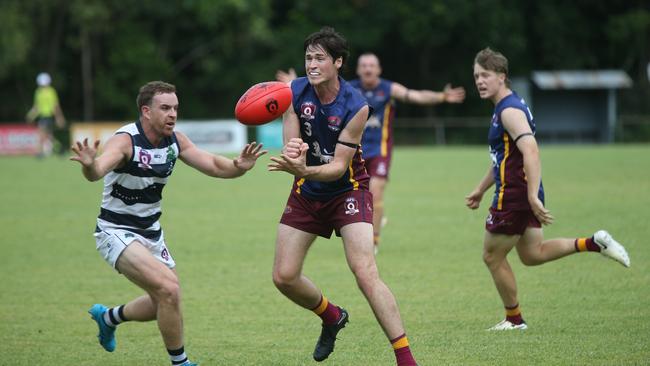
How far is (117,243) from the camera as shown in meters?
6.26

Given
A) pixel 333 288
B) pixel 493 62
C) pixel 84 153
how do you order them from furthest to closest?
pixel 333 288
pixel 493 62
pixel 84 153

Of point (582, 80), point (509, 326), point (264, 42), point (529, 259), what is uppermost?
point (264, 42)

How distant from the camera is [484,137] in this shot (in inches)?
1569

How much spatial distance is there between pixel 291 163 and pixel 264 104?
0.62 metres

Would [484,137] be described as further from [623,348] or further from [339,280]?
[623,348]

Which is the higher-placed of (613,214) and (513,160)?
(513,160)

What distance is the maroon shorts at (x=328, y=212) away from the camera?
6480mm

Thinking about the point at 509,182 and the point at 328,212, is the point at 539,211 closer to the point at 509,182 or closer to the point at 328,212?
the point at 509,182

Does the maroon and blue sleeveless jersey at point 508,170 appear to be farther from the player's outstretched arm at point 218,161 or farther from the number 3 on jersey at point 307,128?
the player's outstretched arm at point 218,161

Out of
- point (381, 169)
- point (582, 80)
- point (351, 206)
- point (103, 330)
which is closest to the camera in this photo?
point (351, 206)

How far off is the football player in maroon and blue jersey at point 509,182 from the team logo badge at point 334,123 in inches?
59.4

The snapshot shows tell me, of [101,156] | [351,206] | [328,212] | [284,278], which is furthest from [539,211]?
[101,156]

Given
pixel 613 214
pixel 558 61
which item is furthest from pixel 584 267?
pixel 558 61

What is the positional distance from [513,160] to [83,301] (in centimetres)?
427
